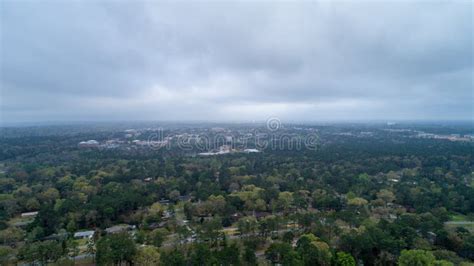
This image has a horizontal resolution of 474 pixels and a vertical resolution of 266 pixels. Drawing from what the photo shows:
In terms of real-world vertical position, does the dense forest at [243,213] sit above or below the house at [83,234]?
above

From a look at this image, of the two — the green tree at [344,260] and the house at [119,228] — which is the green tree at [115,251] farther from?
the green tree at [344,260]

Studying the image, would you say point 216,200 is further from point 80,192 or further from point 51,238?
point 80,192

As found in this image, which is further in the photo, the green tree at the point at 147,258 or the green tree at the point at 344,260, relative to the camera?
the green tree at the point at 147,258

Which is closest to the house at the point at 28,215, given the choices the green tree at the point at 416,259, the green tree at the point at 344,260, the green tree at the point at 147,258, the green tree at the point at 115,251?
the green tree at the point at 115,251

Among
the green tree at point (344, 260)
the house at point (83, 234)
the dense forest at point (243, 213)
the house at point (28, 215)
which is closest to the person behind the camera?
the green tree at point (344, 260)

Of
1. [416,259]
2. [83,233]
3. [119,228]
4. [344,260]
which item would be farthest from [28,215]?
[416,259]

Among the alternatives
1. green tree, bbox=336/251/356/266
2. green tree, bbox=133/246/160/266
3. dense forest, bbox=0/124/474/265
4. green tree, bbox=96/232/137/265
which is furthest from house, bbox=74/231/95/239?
green tree, bbox=336/251/356/266

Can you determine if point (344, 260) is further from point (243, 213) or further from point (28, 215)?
point (28, 215)

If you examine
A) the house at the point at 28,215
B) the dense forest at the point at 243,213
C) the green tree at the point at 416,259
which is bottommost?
the house at the point at 28,215
